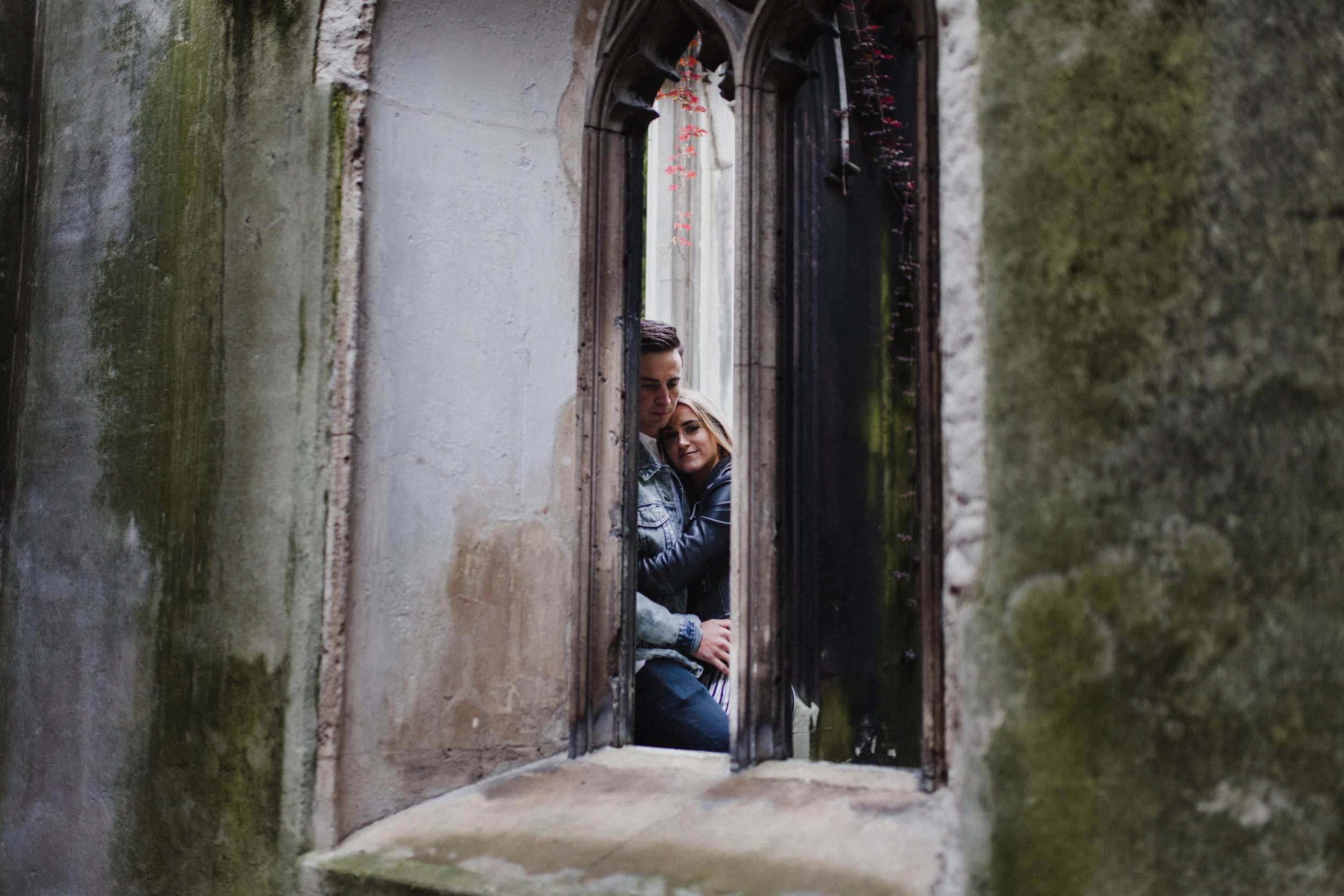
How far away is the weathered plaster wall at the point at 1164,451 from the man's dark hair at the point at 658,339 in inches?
66.5

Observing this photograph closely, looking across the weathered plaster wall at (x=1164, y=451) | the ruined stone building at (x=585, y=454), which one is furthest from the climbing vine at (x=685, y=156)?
the weathered plaster wall at (x=1164, y=451)

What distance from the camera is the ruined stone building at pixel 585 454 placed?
1.46 metres

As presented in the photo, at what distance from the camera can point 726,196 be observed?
6.02 metres

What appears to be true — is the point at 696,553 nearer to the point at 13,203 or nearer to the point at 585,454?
the point at 585,454

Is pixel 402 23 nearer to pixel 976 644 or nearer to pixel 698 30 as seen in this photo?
pixel 698 30

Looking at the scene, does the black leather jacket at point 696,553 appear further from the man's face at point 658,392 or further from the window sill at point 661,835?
the window sill at point 661,835

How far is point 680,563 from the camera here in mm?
2902

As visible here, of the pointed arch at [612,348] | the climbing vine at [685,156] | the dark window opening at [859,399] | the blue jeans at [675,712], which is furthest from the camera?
the climbing vine at [685,156]

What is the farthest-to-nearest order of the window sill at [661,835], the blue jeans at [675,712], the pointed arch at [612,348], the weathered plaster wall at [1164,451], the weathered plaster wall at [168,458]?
the blue jeans at [675,712]
the pointed arch at [612,348]
the weathered plaster wall at [168,458]
the window sill at [661,835]
the weathered plaster wall at [1164,451]

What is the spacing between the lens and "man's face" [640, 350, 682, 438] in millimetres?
3229

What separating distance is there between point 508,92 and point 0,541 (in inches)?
69.4

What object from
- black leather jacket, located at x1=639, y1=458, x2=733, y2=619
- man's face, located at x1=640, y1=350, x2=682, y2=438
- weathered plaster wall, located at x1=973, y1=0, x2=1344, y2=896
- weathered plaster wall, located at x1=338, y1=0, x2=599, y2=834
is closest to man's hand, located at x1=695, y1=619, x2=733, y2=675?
black leather jacket, located at x1=639, y1=458, x2=733, y2=619

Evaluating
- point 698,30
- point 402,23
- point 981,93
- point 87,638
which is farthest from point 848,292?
point 87,638

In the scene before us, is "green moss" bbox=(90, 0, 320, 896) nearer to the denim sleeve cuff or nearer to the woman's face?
the denim sleeve cuff
